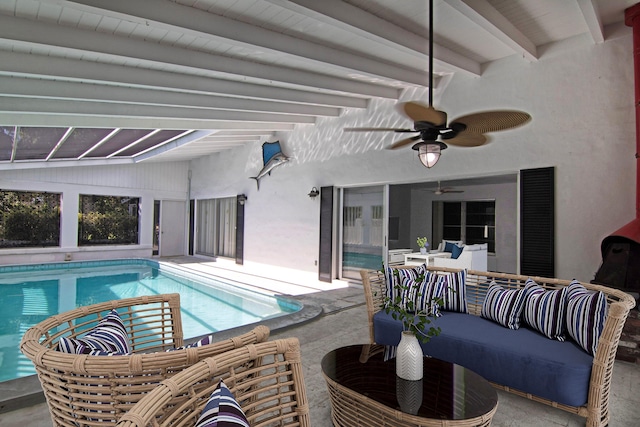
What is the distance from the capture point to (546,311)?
7.96 feet

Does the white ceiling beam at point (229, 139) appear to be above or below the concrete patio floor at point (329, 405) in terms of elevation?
above

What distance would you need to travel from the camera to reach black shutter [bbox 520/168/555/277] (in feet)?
13.7

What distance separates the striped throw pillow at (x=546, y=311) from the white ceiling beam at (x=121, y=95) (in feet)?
14.8

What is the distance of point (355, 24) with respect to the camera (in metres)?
3.19

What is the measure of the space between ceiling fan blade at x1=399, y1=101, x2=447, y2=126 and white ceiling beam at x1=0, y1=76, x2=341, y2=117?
3539 mm

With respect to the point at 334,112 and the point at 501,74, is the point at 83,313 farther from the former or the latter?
the point at 334,112

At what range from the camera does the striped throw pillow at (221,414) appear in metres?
0.73

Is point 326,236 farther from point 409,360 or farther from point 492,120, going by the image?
point 409,360

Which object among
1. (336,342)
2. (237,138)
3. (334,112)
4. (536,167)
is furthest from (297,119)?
(336,342)

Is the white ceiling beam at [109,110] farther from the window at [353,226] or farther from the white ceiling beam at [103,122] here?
the window at [353,226]

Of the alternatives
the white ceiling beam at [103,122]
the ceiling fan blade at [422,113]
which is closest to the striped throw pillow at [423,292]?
the ceiling fan blade at [422,113]

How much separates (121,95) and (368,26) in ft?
10.5

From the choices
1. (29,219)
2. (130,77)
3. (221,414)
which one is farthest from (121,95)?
(29,219)

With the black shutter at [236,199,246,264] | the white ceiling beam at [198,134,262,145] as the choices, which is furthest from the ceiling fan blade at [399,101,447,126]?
the black shutter at [236,199,246,264]
